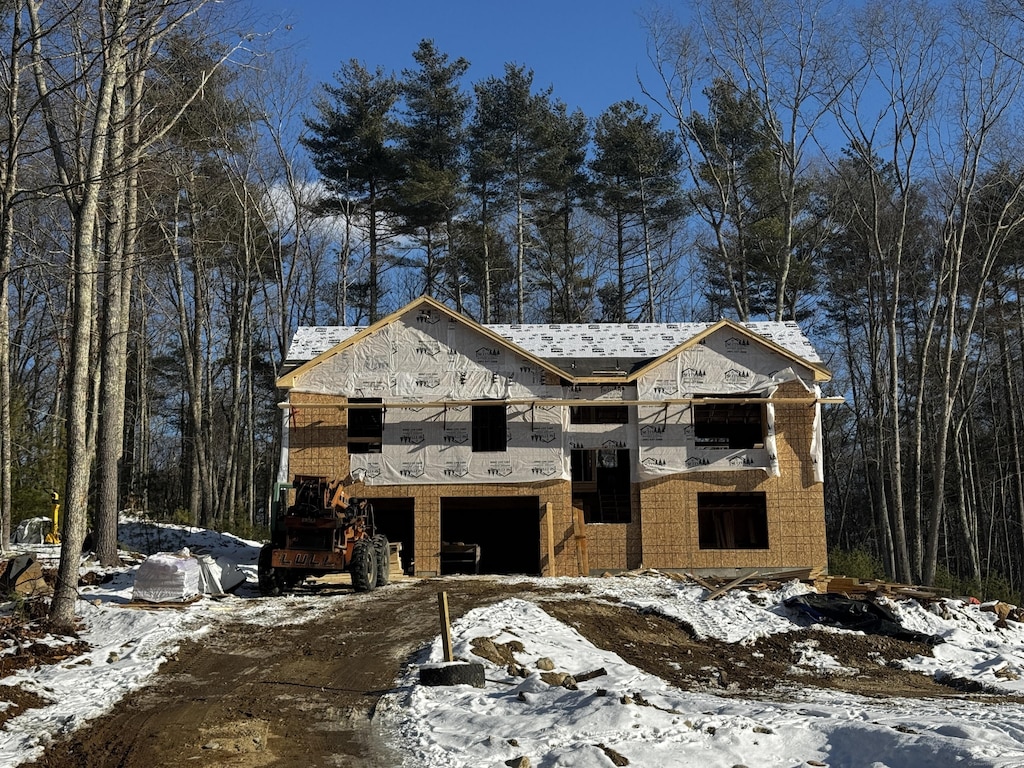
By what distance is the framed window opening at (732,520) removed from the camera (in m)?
24.6

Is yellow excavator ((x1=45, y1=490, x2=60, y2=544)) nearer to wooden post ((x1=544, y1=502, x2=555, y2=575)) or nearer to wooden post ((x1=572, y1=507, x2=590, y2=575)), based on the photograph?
wooden post ((x1=544, y1=502, x2=555, y2=575))

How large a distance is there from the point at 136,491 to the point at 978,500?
35.7 metres

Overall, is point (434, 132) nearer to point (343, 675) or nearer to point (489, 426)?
point (489, 426)

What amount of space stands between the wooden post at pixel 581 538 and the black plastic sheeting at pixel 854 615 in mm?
6696

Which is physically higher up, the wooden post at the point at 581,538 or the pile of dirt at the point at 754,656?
the wooden post at the point at 581,538

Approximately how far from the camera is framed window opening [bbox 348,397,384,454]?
23750 millimetres

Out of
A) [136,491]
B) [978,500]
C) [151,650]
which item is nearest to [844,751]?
[151,650]

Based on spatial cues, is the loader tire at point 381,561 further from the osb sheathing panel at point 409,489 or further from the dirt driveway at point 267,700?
the osb sheathing panel at point 409,489

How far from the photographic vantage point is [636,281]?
1654 inches

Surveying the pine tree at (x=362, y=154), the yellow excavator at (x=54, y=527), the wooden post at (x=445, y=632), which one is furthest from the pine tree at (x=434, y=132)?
the wooden post at (x=445, y=632)

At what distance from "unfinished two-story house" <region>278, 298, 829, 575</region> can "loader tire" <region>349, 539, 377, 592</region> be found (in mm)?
5322

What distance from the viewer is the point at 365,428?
25.4 meters

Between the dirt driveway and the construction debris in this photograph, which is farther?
the construction debris

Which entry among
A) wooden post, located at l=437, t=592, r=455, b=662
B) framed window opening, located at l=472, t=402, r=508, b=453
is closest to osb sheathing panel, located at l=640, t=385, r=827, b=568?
framed window opening, located at l=472, t=402, r=508, b=453
